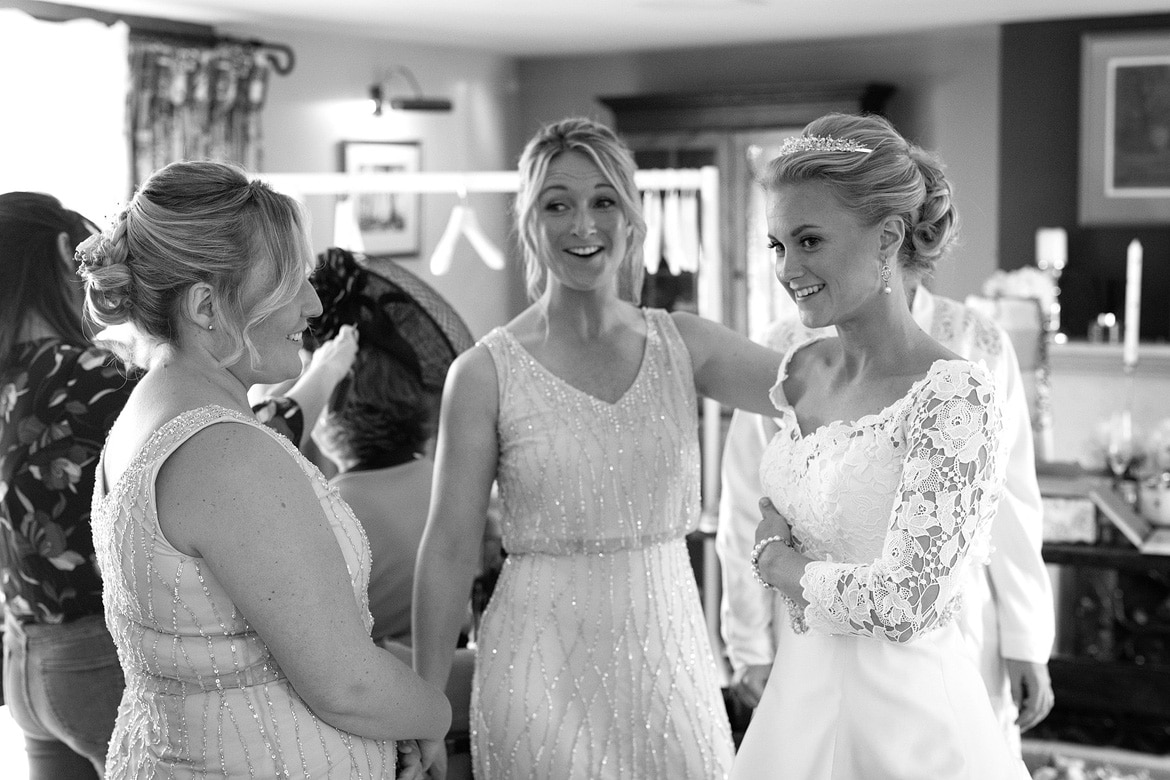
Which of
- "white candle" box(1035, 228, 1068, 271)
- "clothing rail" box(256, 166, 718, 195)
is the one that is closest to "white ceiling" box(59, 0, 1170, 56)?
"white candle" box(1035, 228, 1068, 271)

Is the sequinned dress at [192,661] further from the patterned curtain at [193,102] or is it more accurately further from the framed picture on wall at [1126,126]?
the framed picture on wall at [1126,126]

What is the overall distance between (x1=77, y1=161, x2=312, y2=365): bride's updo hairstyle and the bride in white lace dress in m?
0.65

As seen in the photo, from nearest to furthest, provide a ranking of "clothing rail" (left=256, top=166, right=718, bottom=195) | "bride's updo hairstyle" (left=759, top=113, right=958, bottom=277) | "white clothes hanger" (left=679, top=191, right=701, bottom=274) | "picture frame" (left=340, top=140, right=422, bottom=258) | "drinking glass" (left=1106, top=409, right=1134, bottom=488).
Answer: "bride's updo hairstyle" (left=759, top=113, right=958, bottom=277)
"clothing rail" (left=256, top=166, right=718, bottom=195)
"drinking glass" (left=1106, top=409, right=1134, bottom=488)
"white clothes hanger" (left=679, top=191, right=701, bottom=274)
"picture frame" (left=340, top=140, right=422, bottom=258)

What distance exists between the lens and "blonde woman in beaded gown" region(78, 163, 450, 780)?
1.41m

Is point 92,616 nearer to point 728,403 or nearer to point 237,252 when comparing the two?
point 237,252

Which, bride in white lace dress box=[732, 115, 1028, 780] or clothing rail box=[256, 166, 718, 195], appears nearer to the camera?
bride in white lace dress box=[732, 115, 1028, 780]

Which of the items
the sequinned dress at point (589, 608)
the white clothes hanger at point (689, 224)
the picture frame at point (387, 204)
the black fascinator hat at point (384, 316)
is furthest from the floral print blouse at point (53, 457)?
the picture frame at point (387, 204)

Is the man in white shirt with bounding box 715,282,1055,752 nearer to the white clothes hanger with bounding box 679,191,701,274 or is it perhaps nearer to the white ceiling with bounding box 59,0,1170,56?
the white clothes hanger with bounding box 679,191,701,274

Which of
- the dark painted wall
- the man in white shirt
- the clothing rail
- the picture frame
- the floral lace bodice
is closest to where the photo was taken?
the floral lace bodice

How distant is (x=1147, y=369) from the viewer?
687cm

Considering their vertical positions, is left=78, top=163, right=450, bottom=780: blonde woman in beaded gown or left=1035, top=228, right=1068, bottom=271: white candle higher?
left=1035, top=228, right=1068, bottom=271: white candle

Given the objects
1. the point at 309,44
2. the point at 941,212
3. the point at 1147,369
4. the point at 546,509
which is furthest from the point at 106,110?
the point at 1147,369

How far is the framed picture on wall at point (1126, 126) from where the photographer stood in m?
6.95

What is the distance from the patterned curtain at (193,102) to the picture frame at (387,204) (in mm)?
1023
